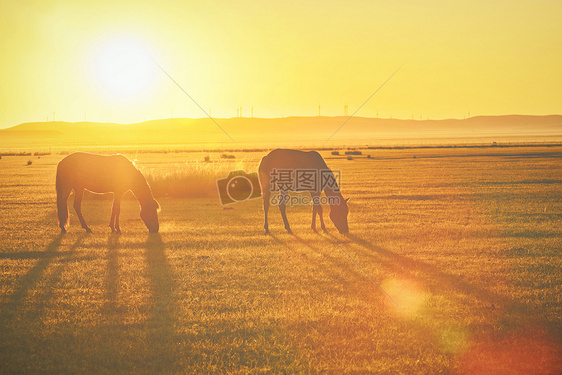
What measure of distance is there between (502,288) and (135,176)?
10604 mm

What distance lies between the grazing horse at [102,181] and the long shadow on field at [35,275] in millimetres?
1125

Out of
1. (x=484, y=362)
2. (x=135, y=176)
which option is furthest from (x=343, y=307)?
(x=135, y=176)

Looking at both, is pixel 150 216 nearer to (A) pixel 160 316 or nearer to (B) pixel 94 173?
(B) pixel 94 173

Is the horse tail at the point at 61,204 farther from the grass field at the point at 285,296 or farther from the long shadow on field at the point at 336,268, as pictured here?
the long shadow on field at the point at 336,268

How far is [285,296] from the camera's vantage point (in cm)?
812

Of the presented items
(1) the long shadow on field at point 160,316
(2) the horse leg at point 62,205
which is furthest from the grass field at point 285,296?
(2) the horse leg at point 62,205

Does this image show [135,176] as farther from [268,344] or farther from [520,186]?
[520,186]

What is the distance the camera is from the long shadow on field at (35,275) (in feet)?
24.5

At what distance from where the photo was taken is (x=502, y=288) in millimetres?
8547

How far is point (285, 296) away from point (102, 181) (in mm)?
8375

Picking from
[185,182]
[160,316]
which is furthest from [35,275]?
[185,182]

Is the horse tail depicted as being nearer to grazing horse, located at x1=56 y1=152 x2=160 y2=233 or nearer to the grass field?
grazing horse, located at x1=56 y1=152 x2=160 y2=233

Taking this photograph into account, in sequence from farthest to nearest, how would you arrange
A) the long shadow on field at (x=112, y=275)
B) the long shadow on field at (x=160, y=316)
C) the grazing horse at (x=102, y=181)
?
the grazing horse at (x=102, y=181) < the long shadow on field at (x=112, y=275) < the long shadow on field at (x=160, y=316)

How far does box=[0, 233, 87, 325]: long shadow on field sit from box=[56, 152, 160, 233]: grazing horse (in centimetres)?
112
